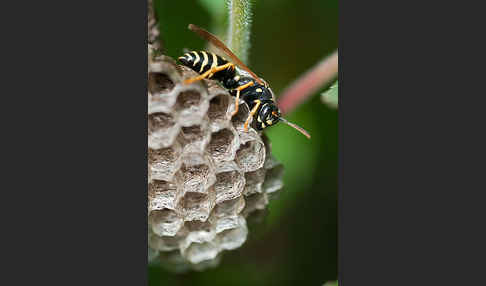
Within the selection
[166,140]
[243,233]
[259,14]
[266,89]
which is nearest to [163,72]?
[166,140]

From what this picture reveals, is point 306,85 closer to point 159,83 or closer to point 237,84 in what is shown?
point 237,84

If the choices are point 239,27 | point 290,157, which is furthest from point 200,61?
point 290,157

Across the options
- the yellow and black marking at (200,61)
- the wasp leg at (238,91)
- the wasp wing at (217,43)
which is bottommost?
the wasp leg at (238,91)

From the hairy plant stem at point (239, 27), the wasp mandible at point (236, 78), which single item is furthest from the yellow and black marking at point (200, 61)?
the hairy plant stem at point (239, 27)

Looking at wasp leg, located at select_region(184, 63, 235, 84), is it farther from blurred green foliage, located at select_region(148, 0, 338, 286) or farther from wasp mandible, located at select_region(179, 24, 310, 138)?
blurred green foliage, located at select_region(148, 0, 338, 286)

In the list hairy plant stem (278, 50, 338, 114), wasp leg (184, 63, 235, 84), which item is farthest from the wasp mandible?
hairy plant stem (278, 50, 338, 114)

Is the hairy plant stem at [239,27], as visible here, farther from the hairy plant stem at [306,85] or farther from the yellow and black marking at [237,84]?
the hairy plant stem at [306,85]

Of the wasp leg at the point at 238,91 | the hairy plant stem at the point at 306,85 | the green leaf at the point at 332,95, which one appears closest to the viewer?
the wasp leg at the point at 238,91
